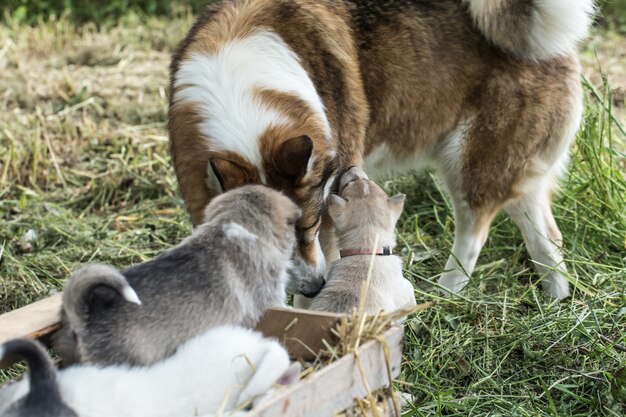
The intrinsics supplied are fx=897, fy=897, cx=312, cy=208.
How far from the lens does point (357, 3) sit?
4.62m

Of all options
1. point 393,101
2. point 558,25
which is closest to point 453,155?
point 393,101

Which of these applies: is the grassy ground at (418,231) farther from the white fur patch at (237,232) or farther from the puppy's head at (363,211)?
the white fur patch at (237,232)

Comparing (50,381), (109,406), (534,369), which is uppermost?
(50,381)

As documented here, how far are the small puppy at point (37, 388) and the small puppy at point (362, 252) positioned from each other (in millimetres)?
1364

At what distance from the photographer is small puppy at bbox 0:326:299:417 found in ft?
8.80

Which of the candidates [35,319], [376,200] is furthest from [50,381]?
[376,200]

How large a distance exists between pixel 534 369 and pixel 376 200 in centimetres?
108

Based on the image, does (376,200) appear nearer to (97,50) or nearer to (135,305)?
(135,305)

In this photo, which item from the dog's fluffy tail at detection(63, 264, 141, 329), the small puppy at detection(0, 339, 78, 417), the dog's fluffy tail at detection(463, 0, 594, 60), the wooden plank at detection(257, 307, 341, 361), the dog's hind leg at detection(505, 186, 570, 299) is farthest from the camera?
the dog's hind leg at detection(505, 186, 570, 299)

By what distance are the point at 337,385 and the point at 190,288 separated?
0.62m

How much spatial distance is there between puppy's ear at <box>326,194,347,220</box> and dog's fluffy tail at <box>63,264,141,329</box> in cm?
127

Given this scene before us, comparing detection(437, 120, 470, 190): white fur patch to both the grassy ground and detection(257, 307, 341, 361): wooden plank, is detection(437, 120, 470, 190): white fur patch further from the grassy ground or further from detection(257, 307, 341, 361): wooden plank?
detection(257, 307, 341, 361): wooden plank

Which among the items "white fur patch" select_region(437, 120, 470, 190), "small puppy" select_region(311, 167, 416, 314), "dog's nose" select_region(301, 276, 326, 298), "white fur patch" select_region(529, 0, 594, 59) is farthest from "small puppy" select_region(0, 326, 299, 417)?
"white fur patch" select_region(529, 0, 594, 59)

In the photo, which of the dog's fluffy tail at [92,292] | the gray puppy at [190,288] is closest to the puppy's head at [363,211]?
the gray puppy at [190,288]
